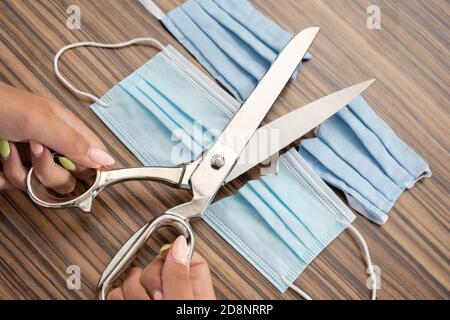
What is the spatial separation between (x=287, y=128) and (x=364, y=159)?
0.51 feet

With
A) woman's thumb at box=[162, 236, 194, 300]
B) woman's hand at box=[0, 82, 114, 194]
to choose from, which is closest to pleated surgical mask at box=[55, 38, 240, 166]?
woman's hand at box=[0, 82, 114, 194]

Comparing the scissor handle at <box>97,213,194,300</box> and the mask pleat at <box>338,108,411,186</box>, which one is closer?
the scissor handle at <box>97,213,194,300</box>

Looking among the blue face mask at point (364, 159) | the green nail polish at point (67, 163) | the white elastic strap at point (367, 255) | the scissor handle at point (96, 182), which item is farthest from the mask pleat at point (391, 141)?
the green nail polish at point (67, 163)

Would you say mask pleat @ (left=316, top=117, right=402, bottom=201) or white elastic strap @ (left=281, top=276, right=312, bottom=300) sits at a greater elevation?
mask pleat @ (left=316, top=117, right=402, bottom=201)

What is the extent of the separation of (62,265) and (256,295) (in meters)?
0.29

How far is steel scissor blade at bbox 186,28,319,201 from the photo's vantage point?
2.39 ft

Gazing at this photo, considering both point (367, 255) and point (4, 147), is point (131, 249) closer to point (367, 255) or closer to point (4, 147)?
point (4, 147)

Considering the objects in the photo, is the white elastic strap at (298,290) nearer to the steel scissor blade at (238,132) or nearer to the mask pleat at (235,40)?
the steel scissor blade at (238,132)

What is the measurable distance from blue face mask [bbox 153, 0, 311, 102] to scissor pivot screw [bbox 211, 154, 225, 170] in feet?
0.53

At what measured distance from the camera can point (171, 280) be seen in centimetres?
65

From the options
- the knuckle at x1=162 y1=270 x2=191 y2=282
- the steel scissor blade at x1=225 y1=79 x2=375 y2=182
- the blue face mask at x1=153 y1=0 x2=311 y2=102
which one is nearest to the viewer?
the knuckle at x1=162 y1=270 x2=191 y2=282

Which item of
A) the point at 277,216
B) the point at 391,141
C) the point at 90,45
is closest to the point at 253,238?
the point at 277,216

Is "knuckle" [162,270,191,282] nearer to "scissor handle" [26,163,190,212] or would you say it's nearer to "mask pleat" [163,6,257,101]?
"scissor handle" [26,163,190,212]

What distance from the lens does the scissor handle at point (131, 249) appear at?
66 centimetres
